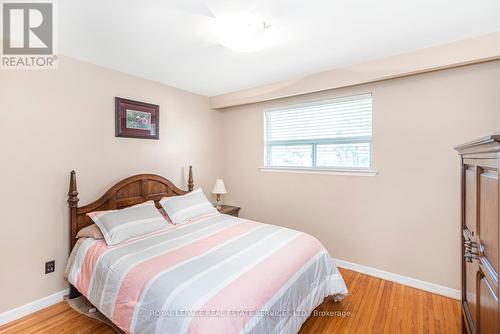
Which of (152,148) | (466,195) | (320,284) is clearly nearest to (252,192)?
(152,148)

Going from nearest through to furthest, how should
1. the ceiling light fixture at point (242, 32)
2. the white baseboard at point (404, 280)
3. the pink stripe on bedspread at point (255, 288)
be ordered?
the pink stripe on bedspread at point (255, 288), the ceiling light fixture at point (242, 32), the white baseboard at point (404, 280)

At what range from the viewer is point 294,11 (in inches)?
64.3

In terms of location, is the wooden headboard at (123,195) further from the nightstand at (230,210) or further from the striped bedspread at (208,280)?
the nightstand at (230,210)

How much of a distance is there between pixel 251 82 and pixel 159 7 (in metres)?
1.72

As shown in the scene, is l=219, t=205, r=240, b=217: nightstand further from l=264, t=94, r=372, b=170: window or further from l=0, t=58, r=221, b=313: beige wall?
l=0, t=58, r=221, b=313: beige wall

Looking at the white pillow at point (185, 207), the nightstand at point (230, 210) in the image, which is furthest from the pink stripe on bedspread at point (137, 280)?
the nightstand at point (230, 210)

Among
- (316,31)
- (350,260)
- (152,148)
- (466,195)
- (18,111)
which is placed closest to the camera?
(466,195)

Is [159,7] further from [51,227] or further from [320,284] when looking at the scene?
[320,284]

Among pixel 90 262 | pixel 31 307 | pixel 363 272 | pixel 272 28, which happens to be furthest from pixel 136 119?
pixel 363 272

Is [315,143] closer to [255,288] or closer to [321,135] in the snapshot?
[321,135]

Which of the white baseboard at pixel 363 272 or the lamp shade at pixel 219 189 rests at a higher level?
the lamp shade at pixel 219 189

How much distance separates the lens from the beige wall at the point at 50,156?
2.00 meters

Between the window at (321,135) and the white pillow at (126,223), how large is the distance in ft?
5.98

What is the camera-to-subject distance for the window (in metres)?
2.78
